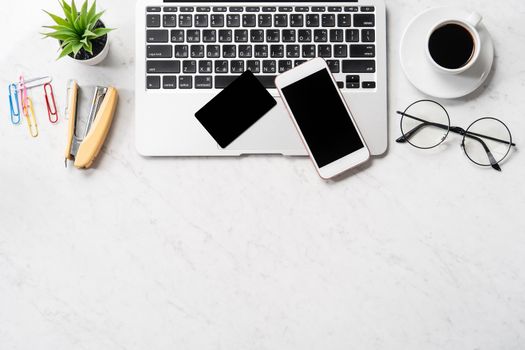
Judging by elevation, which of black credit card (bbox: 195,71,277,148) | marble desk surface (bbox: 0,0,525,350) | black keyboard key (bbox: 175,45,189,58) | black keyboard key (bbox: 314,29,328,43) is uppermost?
black keyboard key (bbox: 175,45,189,58)

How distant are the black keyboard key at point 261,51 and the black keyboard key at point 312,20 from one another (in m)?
0.08

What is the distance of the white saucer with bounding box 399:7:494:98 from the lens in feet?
2.83

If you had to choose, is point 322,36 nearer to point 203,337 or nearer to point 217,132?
point 217,132

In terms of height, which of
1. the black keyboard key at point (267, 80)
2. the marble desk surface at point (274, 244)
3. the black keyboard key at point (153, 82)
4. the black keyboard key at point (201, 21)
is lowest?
the marble desk surface at point (274, 244)

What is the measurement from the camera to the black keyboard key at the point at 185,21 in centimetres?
87

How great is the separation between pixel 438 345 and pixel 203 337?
41cm

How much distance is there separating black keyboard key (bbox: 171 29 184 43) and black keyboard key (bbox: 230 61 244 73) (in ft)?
0.32

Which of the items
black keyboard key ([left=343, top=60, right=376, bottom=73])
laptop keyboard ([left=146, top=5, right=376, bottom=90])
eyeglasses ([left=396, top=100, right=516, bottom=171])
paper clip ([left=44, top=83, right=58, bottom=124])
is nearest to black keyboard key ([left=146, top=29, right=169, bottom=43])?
laptop keyboard ([left=146, top=5, right=376, bottom=90])

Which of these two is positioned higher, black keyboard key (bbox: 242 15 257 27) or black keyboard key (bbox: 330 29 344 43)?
black keyboard key (bbox: 242 15 257 27)

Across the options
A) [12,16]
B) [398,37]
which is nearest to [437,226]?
[398,37]

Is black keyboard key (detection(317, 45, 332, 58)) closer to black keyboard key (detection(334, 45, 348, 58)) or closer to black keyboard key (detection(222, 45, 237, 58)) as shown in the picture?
black keyboard key (detection(334, 45, 348, 58))

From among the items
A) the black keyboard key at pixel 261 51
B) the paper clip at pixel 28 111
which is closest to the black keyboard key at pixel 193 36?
the black keyboard key at pixel 261 51

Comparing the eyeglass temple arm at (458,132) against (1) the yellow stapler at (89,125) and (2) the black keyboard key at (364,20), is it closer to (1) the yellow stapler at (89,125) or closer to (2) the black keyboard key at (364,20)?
(2) the black keyboard key at (364,20)

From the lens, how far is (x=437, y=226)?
0.89 m
